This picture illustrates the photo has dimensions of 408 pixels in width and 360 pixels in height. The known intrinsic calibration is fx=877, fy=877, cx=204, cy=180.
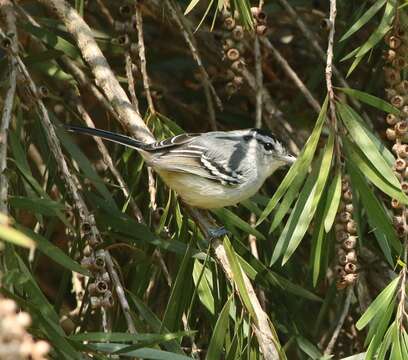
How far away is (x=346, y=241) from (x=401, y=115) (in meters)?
0.43

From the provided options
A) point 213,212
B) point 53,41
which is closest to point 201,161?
point 213,212

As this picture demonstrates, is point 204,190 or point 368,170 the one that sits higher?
point 368,170

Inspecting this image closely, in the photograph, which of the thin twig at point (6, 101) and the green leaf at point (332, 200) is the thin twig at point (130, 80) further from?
the green leaf at point (332, 200)

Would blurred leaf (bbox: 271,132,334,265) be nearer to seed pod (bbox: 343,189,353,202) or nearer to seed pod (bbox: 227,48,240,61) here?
seed pod (bbox: 343,189,353,202)

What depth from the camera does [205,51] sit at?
4.02 m

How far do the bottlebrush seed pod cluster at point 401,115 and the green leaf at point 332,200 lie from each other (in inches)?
7.3

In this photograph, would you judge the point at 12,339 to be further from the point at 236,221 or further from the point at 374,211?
the point at 236,221

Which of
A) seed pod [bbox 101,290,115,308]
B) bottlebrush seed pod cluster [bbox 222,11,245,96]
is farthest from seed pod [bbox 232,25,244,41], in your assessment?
seed pod [bbox 101,290,115,308]

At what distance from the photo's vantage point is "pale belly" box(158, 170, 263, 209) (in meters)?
3.25

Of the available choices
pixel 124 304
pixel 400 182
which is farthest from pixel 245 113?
pixel 124 304

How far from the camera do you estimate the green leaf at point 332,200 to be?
2564 mm

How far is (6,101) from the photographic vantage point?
2.72m

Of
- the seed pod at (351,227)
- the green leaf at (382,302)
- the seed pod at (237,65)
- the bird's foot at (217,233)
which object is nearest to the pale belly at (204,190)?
the bird's foot at (217,233)

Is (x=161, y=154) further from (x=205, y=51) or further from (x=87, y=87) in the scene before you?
(x=205, y=51)
